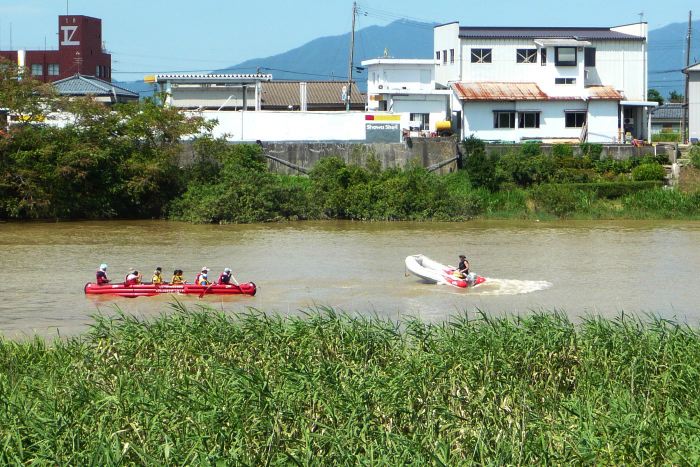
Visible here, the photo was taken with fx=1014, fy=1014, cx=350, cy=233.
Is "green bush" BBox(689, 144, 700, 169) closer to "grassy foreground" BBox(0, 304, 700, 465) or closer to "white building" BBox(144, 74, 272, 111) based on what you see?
"white building" BBox(144, 74, 272, 111)

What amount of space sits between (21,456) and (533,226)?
28.9m

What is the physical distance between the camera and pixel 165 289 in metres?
23.4

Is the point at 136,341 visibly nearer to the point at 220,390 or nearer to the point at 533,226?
the point at 220,390

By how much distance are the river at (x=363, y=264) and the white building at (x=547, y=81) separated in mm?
10126

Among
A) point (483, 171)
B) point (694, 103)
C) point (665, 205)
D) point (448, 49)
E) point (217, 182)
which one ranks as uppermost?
point (448, 49)

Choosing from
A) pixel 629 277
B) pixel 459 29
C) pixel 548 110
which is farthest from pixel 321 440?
pixel 459 29

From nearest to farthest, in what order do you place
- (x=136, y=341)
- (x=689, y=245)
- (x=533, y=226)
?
(x=136, y=341), (x=689, y=245), (x=533, y=226)

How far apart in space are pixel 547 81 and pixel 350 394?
128 feet

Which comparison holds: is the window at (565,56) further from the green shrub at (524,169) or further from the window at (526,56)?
the green shrub at (524,169)

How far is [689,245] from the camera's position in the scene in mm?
32031

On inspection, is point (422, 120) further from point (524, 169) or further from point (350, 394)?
point (350, 394)

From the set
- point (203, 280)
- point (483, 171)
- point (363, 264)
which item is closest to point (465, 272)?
point (363, 264)

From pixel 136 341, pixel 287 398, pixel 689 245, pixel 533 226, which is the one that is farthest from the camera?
pixel 533 226

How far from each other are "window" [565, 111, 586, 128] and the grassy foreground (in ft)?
111
